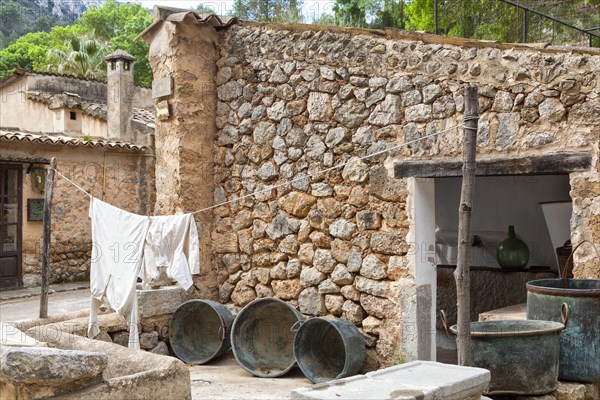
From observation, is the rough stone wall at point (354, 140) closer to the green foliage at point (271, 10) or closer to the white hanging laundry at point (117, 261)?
the white hanging laundry at point (117, 261)

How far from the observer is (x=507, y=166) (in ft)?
17.0

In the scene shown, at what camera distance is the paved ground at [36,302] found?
8547 millimetres

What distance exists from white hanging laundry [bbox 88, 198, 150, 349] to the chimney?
7483mm

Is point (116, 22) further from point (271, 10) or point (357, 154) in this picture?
point (357, 154)

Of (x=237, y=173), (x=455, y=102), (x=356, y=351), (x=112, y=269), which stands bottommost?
(x=356, y=351)

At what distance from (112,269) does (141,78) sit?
2289cm

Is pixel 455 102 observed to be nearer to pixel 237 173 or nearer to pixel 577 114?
pixel 577 114

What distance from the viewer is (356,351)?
5777 mm

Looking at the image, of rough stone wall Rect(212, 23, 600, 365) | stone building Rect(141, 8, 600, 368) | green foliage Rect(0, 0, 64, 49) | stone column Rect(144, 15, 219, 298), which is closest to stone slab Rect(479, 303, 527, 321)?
stone building Rect(141, 8, 600, 368)

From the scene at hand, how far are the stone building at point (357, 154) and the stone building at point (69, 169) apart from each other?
4.82m

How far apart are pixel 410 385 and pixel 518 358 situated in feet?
4.51

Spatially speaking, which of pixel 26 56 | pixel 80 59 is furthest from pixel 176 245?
pixel 26 56

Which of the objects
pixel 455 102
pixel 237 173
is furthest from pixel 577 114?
pixel 237 173

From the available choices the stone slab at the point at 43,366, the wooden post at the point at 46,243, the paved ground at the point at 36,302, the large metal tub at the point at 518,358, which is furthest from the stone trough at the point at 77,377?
the paved ground at the point at 36,302
